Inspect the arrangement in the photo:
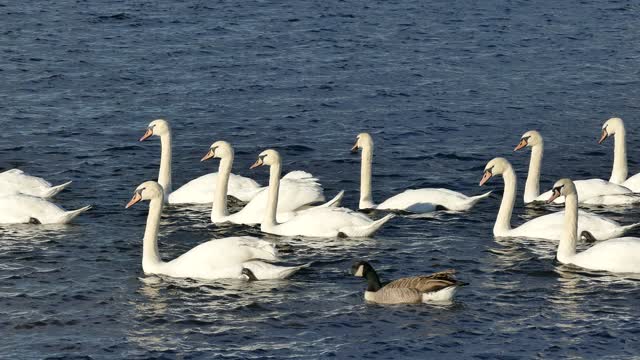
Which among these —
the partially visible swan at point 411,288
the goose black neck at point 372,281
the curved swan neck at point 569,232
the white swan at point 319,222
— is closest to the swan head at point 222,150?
the white swan at point 319,222

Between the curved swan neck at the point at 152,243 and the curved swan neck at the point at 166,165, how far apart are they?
507 cm

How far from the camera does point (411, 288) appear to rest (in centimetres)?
2238

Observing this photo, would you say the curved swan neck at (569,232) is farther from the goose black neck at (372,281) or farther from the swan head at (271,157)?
the swan head at (271,157)

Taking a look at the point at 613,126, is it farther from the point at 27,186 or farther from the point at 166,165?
the point at 27,186

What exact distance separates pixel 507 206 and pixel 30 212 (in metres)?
8.32

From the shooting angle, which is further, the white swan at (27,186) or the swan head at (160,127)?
the swan head at (160,127)

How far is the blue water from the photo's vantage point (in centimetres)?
2150

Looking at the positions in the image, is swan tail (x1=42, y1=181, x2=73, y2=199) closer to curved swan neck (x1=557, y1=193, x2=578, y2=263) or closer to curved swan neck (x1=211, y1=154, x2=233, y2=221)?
curved swan neck (x1=211, y1=154, x2=233, y2=221)

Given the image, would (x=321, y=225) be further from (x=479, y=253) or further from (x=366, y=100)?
(x=366, y=100)

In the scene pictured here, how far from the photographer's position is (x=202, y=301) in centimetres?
2284

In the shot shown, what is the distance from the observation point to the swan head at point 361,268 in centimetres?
2262

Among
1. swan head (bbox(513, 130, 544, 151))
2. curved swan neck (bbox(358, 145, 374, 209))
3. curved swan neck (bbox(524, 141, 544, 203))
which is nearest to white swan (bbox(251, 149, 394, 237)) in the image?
curved swan neck (bbox(358, 145, 374, 209))

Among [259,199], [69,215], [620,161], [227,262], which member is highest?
[620,161]

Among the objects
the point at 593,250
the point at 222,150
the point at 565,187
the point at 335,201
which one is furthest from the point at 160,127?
the point at 593,250
